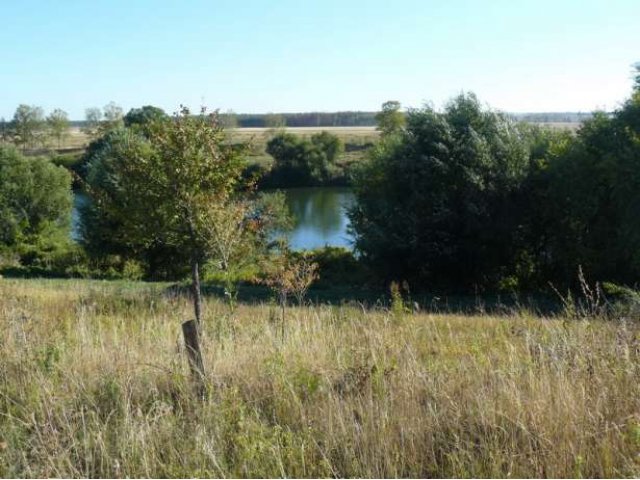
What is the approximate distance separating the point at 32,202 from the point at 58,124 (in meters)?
56.1

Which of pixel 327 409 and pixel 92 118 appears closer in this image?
pixel 327 409

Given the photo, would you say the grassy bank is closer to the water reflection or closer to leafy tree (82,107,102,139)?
the water reflection

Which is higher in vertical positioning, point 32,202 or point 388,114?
point 388,114

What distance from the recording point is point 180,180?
9.33 m

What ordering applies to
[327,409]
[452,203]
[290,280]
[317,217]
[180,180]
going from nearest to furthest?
1. [327,409]
2. [290,280]
3. [180,180]
4. [452,203]
5. [317,217]

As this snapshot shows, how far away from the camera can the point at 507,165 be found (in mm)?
20734

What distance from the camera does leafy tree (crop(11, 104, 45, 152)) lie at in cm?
8894

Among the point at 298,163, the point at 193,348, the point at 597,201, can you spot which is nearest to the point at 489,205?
the point at 597,201

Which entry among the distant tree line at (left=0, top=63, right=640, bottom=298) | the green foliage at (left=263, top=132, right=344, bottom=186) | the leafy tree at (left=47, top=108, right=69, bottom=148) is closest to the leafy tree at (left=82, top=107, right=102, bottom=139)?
the leafy tree at (left=47, top=108, right=69, bottom=148)

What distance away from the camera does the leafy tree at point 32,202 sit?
43.2 metres

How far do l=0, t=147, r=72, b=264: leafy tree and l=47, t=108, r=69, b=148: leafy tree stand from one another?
2001 inches

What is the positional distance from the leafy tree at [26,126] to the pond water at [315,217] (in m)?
31.1

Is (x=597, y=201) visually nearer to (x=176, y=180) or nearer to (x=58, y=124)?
(x=176, y=180)

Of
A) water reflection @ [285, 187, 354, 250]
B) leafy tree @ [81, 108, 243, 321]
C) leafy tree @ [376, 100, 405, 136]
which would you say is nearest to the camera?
leafy tree @ [81, 108, 243, 321]
